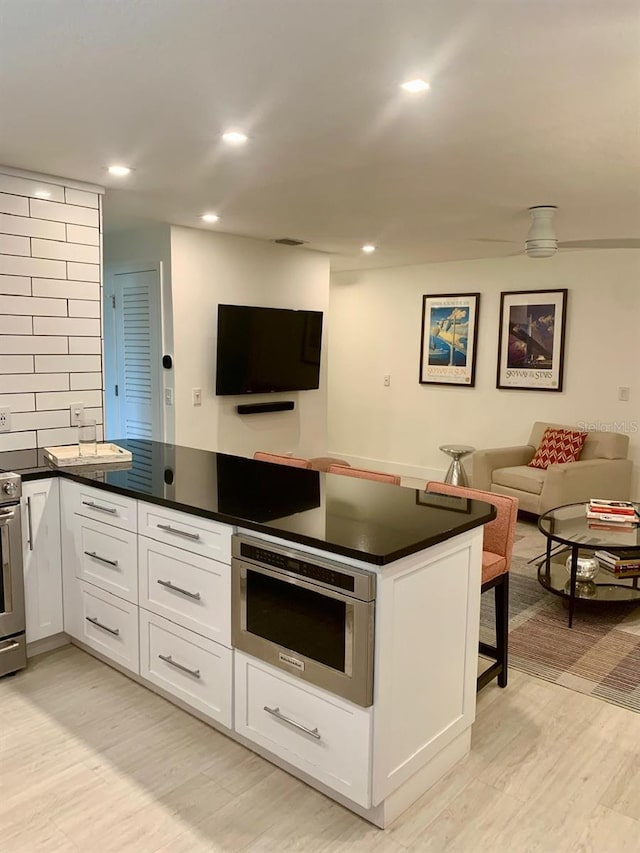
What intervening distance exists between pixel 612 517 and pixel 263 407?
2.99m

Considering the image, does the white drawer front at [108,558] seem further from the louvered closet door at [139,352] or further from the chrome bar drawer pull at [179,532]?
the louvered closet door at [139,352]

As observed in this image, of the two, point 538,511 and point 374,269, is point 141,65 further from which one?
point 374,269

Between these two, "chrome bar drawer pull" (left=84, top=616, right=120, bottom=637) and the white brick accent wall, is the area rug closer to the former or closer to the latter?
"chrome bar drawer pull" (left=84, top=616, right=120, bottom=637)

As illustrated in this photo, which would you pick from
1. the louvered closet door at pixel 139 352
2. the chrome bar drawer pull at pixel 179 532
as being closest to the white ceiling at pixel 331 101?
the louvered closet door at pixel 139 352

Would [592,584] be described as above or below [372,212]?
below

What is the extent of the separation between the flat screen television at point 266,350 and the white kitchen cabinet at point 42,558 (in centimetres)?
235

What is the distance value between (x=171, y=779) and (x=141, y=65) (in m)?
2.38

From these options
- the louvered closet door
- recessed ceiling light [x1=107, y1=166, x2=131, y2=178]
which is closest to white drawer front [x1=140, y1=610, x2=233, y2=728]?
recessed ceiling light [x1=107, y1=166, x2=131, y2=178]

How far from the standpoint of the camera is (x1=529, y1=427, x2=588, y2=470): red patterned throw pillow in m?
5.56

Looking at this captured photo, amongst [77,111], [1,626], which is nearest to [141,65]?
[77,111]

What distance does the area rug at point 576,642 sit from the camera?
288cm

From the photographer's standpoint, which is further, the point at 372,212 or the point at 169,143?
the point at 372,212

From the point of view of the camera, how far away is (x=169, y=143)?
113 inches

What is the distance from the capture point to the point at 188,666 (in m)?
2.46
